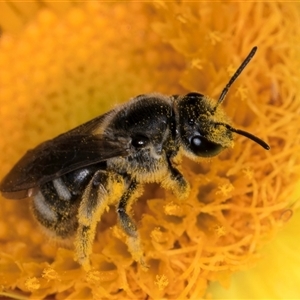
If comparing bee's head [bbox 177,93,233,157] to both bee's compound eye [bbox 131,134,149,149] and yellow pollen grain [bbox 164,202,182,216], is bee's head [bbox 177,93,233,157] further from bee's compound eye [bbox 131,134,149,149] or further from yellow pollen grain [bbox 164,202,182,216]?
yellow pollen grain [bbox 164,202,182,216]

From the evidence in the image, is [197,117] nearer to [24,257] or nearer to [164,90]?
[164,90]

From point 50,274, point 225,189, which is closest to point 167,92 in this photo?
point 225,189

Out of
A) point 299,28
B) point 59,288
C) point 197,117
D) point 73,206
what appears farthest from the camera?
point 299,28

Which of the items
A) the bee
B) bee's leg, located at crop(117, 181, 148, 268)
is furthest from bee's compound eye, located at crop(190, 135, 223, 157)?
bee's leg, located at crop(117, 181, 148, 268)

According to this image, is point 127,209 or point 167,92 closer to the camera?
point 127,209

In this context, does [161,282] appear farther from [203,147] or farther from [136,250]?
[203,147]

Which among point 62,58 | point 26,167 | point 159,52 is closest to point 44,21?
point 62,58
